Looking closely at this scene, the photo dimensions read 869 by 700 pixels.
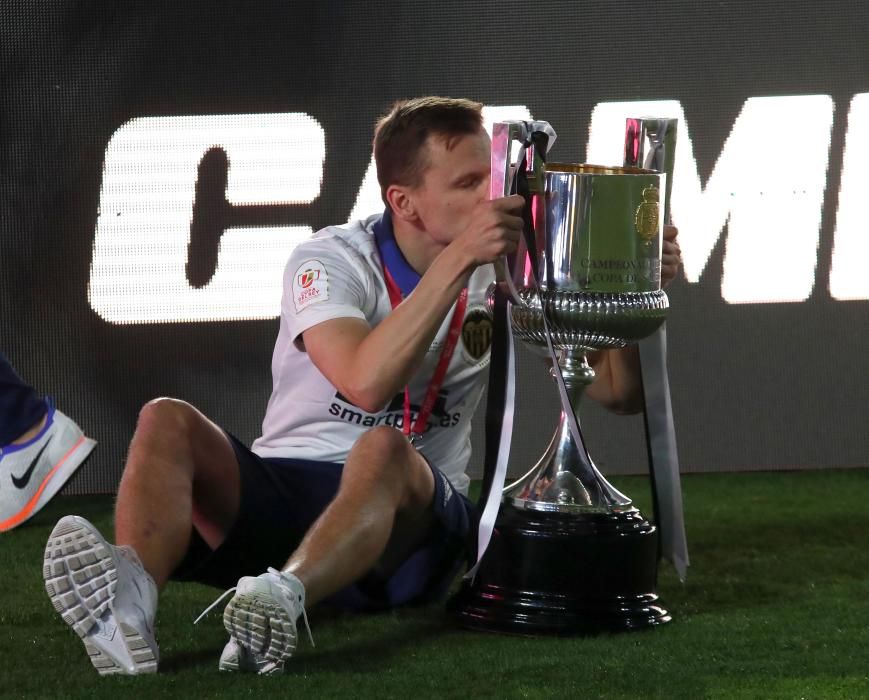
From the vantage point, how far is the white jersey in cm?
217

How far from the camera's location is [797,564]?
2.67 metres

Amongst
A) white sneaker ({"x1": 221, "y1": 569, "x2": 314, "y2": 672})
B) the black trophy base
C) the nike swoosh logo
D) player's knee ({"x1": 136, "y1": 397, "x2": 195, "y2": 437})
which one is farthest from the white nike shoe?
white sneaker ({"x1": 221, "y1": 569, "x2": 314, "y2": 672})

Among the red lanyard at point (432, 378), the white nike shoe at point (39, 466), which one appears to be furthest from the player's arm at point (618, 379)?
the white nike shoe at point (39, 466)

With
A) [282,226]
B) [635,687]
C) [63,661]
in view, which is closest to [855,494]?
[282,226]

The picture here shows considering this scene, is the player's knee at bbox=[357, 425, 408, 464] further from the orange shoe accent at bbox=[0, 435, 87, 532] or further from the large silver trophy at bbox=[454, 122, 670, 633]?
the orange shoe accent at bbox=[0, 435, 87, 532]

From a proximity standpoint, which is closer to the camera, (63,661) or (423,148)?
(63,661)

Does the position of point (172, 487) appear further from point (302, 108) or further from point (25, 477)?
point (302, 108)

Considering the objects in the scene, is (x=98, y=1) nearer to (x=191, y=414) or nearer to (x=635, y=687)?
(x=191, y=414)

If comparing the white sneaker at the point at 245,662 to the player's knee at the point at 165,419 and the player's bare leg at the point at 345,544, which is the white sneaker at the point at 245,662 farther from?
the player's knee at the point at 165,419

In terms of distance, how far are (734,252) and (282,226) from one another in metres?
1.09

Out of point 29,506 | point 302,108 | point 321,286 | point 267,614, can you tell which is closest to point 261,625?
point 267,614

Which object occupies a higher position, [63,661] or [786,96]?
[786,96]

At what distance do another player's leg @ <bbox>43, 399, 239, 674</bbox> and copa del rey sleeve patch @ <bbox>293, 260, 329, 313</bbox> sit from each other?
230mm

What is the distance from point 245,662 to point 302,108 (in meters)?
1.88
